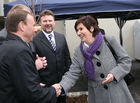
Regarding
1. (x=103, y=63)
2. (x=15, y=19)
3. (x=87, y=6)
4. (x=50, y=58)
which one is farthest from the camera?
(x=87, y=6)

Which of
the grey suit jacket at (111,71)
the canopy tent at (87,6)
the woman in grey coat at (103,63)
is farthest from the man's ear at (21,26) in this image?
the canopy tent at (87,6)

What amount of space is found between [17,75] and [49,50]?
1449 millimetres

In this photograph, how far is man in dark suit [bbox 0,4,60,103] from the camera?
158 cm

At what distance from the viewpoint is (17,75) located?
1.58 metres

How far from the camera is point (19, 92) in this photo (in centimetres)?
161

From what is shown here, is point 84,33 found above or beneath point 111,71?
above

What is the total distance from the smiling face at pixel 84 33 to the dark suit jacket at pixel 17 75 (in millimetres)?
893

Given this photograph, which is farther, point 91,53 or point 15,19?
point 91,53

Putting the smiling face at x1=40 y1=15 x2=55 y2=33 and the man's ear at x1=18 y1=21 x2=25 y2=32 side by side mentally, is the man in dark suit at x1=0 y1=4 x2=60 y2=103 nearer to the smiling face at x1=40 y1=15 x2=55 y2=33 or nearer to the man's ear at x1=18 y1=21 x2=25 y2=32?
the man's ear at x1=18 y1=21 x2=25 y2=32

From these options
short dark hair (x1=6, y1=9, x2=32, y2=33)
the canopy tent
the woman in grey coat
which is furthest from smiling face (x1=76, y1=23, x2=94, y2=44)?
the canopy tent

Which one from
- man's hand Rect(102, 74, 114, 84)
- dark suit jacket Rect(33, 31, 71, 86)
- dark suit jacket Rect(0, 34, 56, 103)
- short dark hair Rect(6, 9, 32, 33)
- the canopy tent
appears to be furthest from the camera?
the canopy tent

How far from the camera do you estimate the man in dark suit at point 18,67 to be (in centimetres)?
158

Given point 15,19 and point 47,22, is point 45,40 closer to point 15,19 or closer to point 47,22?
point 47,22

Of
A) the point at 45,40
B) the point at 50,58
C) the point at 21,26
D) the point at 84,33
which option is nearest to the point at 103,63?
the point at 84,33
